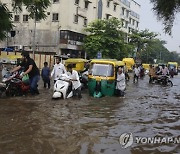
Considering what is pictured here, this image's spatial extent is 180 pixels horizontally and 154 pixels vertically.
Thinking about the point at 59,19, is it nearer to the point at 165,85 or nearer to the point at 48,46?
the point at 48,46

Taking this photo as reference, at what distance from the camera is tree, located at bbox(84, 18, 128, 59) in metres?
44.4

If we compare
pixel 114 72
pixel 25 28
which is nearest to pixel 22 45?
pixel 25 28

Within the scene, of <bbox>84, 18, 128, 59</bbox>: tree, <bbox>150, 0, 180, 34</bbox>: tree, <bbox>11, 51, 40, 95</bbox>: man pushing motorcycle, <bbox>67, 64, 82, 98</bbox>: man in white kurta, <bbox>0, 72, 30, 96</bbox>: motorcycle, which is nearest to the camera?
<bbox>150, 0, 180, 34</bbox>: tree

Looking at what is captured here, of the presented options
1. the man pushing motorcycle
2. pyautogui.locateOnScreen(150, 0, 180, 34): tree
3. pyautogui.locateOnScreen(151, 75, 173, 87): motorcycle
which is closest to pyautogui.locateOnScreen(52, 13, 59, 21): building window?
pyautogui.locateOnScreen(151, 75, 173, 87): motorcycle

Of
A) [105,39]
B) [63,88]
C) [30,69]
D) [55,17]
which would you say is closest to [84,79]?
[63,88]

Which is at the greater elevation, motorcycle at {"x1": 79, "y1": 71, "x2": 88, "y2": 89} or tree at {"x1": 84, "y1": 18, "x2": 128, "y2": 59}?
tree at {"x1": 84, "y1": 18, "x2": 128, "y2": 59}

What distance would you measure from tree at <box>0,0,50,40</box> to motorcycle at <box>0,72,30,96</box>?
335cm

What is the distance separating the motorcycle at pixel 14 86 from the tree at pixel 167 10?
559cm

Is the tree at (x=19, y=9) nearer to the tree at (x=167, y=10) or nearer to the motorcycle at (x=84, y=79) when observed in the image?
the motorcycle at (x=84, y=79)

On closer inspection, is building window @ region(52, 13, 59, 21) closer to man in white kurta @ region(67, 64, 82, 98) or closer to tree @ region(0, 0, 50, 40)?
tree @ region(0, 0, 50, 40)

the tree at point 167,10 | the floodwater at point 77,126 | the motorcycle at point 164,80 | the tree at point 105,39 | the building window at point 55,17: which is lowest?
the floodwater at point 77,126

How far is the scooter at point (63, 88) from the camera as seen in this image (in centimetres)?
1241

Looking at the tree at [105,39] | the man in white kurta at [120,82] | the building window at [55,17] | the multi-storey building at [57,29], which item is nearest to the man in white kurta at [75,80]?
the man in white kurta at [120,82]

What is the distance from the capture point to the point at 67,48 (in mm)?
43625
